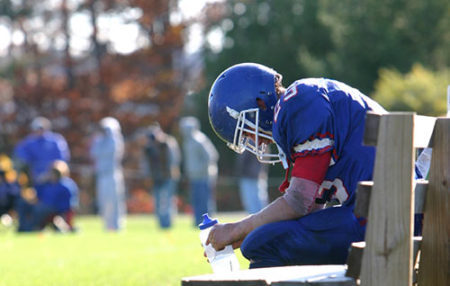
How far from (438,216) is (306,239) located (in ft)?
2.13

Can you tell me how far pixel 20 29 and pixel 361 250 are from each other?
36.2 m

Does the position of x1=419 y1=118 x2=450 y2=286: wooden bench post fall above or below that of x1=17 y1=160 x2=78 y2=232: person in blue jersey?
above

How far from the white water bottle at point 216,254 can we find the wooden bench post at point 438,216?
991 millimetres

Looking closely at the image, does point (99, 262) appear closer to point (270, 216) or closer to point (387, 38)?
point (270, 216)

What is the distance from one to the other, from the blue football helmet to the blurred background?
85.4 ft

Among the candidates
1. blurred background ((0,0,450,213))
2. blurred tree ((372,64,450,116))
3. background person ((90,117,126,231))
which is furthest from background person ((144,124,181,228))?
blurred background ((0,0,450,213))

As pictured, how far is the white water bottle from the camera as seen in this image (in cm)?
420

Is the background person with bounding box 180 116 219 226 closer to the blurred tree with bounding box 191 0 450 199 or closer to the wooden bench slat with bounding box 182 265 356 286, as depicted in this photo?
the blurred tree with bounding box 191 0 450 199

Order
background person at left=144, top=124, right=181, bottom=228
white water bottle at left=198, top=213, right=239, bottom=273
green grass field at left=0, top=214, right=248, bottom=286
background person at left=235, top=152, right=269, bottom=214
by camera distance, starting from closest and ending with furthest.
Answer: white water bottle at left=198, top=213, right=239, bottom=273 < green grass field at left=0, top=214, right=248, bottom=286 < background person at left=235, top=152, right=269, bottom=214 < background person at left=144, top=124, right=181, bottom=228

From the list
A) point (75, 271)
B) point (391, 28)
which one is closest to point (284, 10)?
point (391, 28)

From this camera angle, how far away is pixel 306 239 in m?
4.00

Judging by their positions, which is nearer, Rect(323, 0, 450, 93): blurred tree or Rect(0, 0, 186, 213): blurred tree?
Rect(323, 0, 450, 93): blurred tree

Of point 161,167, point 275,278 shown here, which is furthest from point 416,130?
point 161,167

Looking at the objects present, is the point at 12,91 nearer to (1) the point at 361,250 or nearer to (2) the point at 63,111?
(2) the point at 63,111
